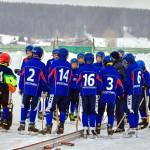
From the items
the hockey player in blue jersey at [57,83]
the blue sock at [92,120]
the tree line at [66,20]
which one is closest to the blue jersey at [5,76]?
the hockey player in blue jersey at [57,83]

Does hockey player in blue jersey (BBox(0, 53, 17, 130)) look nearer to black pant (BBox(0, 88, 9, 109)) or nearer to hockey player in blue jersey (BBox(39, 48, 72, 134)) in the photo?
black pant (BBox(0, 88, 9, 109))

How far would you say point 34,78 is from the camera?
953 centimetres

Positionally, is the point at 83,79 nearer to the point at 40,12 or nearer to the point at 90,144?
the point at 90,144

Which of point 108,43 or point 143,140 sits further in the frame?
point 108,43

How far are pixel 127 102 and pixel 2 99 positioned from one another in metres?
3.00

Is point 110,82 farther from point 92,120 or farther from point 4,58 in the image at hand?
point 4,58

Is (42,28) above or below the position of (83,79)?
above

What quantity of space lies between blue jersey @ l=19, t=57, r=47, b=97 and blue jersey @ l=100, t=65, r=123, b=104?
1374 mm

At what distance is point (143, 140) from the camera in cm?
916

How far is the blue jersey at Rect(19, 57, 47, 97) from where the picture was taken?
9523mm

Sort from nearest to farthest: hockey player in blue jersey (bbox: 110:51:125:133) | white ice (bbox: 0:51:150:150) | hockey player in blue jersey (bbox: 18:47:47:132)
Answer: white ice (bbox: 0:51:150:150) → hockey player in blue jersey (bbox: 18:47:47:132) → hockey player in blue jersey (bbox: 110:51:125:133)

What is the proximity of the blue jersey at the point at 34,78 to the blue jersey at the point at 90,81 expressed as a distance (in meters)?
0.95

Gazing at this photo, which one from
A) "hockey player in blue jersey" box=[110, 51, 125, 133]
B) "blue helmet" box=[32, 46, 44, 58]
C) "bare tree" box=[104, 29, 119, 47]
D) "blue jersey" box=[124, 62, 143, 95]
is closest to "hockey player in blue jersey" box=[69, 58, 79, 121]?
"hockey player in blue jersey" box=[110, 51, 125, 133]

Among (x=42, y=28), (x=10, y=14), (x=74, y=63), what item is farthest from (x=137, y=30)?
(x=74, y=63)
